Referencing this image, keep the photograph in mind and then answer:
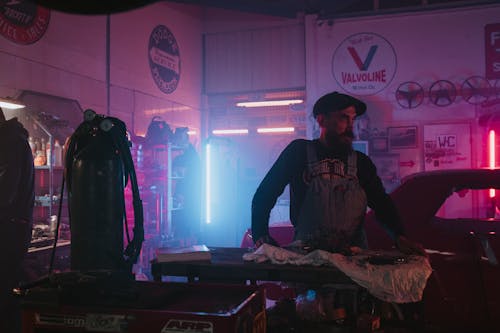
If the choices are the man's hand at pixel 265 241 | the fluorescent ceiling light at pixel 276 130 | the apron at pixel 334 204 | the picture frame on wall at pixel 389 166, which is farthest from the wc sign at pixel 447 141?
the man's hand at pixel 265 241

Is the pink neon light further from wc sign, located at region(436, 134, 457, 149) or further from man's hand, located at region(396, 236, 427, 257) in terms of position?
man's hand, located at region(396, 236, 427, 257)

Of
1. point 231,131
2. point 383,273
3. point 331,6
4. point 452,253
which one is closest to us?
point 383,273

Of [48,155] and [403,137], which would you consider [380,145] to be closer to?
[403,137]

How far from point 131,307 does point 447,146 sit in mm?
6845

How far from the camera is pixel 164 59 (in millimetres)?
8070

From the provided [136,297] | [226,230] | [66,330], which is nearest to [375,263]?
[136,297]

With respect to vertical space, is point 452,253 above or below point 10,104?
below

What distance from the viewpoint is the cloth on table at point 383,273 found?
6.51 feet

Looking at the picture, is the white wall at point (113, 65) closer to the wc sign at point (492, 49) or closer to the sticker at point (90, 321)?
the sticker at point (90, 321)

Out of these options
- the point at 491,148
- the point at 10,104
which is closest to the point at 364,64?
the point at 491,148

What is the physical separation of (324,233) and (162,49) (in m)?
6.11

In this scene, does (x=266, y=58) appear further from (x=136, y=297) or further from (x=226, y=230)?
(x=136, y=297)

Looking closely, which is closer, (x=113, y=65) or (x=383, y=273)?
(x=383, y=273)

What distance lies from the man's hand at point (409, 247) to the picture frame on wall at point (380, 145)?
5.25 metres
